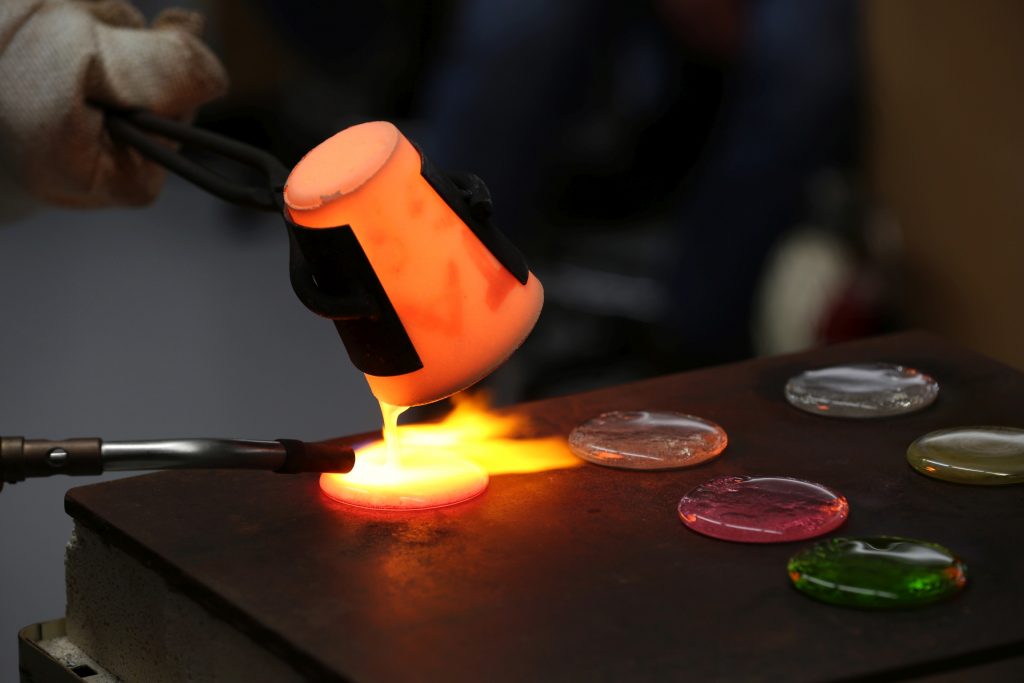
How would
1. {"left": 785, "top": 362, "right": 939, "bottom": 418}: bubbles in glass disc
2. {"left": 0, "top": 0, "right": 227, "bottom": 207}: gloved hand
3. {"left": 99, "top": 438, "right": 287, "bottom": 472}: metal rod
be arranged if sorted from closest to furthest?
1. {"left": 99, "top": 438, "right": 287, "bottom": 472}: metal rod
2. {"left": 785, "top": 362, "right": 939, "bottom": 418}: bubbles in glass disc
3. {"left": 0, "top": 0, "right": 227, "bottom": 207}: gloved hand

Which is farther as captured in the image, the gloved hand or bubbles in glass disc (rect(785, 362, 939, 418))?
the gloved hand

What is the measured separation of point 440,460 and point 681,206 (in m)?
1.44

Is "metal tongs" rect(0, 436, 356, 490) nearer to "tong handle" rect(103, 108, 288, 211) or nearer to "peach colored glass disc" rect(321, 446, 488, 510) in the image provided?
"peach colored glass disc" rect(321, 446, 488, 510)

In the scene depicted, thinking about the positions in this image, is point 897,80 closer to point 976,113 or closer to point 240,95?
point 976,113

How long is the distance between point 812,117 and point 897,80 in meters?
0.27

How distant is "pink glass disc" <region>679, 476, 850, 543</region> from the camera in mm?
962

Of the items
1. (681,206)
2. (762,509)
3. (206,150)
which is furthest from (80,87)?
(681,206)

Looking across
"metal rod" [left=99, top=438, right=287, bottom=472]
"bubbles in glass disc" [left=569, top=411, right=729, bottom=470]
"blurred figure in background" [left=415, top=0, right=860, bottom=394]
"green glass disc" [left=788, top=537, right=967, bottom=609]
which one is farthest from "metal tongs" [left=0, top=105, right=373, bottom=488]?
"blurred figure in background" [left=415, top=0, right=860, bottom=394]

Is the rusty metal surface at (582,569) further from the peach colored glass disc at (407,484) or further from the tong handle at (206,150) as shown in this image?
the tong handle at (206,150)

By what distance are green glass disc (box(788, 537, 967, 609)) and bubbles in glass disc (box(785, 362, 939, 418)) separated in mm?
290

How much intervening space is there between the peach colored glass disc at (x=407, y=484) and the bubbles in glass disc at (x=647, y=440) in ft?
0.34

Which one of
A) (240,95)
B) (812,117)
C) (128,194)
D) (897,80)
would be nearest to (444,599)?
(128,194)

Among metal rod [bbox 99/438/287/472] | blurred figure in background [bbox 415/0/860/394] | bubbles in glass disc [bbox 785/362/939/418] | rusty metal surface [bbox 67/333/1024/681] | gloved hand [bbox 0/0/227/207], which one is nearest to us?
rusty metal surface [bbox 67/333/1024/681]

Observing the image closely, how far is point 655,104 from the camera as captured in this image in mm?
2531
